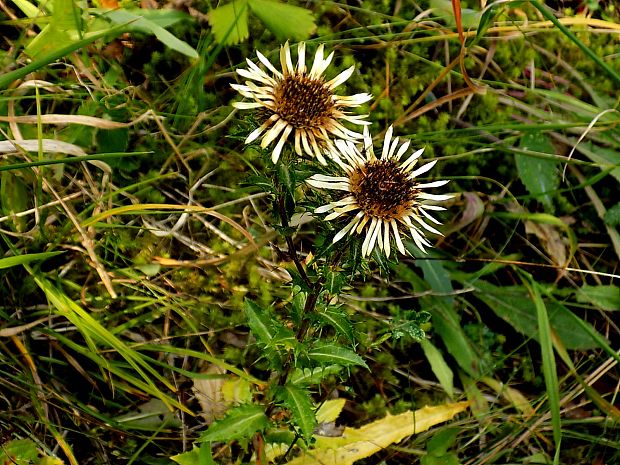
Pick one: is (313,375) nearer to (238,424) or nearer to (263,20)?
(238,424)

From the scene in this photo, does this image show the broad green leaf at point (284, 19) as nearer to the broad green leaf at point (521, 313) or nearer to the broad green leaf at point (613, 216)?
the broad green leaf at point (521, 313)

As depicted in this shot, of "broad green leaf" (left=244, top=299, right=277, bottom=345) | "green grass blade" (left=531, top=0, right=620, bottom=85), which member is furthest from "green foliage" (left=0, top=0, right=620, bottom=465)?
"green grass blade" (left=531, top=0, right=620, bottom=85)

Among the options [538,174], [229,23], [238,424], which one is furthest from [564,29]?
[238,424]

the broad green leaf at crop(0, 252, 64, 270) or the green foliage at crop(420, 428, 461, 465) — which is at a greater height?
the broad green leaf at crop(0, 252, 64, 270)

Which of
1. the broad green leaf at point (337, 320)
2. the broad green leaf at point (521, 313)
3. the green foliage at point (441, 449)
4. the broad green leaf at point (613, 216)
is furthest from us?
the broad green leaf at point (613, 216)

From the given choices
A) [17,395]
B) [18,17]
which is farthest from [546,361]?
[18,17]

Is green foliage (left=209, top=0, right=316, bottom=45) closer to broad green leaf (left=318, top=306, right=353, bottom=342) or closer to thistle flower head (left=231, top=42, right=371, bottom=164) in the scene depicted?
thistle flower head (left=231, top=42, right=371, bottom=164)

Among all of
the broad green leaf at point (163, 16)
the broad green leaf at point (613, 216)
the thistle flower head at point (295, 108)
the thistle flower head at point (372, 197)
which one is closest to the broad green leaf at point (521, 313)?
the broad green leaf at point (613, 216)
